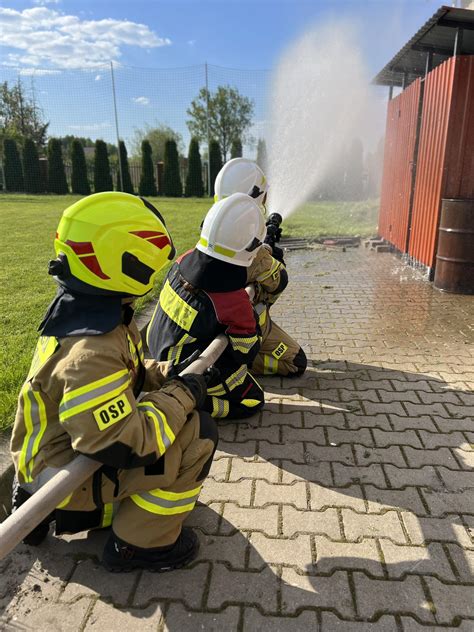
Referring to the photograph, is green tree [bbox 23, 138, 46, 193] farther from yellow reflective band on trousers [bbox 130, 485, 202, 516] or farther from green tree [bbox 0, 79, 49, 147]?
yellow reflective band on trousers [bbox 130, 485, 202, 516]

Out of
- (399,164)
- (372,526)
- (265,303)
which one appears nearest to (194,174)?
(399,164)

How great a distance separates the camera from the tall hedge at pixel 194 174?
101ft

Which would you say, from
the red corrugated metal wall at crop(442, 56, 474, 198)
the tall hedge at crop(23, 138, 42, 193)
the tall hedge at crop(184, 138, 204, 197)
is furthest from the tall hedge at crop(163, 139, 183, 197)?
the red corrugated metal wall at crop(442, 56, 474, 198)

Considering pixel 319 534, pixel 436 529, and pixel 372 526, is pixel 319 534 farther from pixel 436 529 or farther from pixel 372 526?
pixel 436 529

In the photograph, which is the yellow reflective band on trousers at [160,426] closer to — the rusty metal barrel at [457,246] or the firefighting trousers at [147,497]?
the firefighting trousers at [147,497]

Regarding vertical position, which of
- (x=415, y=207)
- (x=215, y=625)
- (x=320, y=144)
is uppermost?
(x=320, y=144)

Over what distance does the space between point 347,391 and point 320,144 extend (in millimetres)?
13245

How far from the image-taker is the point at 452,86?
280 inches

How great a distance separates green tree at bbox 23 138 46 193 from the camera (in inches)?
1212

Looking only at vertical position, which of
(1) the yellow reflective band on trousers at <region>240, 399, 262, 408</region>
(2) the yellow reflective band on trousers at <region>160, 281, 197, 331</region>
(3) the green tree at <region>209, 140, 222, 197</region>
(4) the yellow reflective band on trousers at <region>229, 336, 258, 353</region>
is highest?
(3) the green tree at <region>209, 140, 222, 197</region>

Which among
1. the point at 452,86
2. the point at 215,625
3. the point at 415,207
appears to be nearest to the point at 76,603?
the point at 215,625

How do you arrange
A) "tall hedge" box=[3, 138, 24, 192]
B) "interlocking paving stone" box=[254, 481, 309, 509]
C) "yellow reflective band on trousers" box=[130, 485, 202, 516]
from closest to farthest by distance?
"yellow reflective band on trousers" box=[130, 485, 202, 516] < "interlocking paving stone" box=[254, 481, 309, 509] < "tall hedge" box=[3, 138, 24, 192]

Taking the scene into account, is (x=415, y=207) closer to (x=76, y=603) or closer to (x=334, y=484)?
(x=334, y=484)

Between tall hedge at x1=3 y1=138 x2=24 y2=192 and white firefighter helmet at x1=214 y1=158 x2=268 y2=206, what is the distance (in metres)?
30.4
